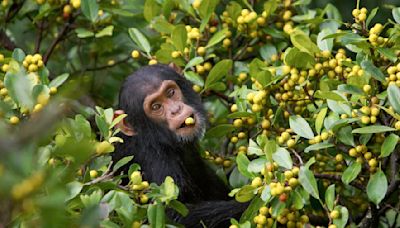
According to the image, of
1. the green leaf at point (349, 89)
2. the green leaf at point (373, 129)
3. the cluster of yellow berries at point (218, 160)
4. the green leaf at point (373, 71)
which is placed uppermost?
the green leaf at point (373, 71)

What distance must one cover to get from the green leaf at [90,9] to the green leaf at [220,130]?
1.16 metres

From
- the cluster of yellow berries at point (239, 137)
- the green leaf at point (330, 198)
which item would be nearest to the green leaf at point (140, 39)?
the cluster of yellow berries at point (239, 137)

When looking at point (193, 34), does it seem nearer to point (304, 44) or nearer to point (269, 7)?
point (269, 7)

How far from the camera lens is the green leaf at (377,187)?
402cm

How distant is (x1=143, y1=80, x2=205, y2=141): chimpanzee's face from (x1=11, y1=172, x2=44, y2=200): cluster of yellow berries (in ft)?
11.9

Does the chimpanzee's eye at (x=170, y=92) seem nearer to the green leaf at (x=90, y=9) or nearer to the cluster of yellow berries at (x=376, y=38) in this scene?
the green leaf at (x=90, y=9)

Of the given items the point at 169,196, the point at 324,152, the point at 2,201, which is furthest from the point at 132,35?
the point at 2,201

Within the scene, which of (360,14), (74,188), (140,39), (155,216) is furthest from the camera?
(140,39)

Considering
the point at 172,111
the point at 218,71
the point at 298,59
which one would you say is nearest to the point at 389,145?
the point at 298,59

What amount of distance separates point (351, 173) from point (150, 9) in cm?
206

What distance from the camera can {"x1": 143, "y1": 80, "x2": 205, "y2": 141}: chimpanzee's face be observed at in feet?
17.5

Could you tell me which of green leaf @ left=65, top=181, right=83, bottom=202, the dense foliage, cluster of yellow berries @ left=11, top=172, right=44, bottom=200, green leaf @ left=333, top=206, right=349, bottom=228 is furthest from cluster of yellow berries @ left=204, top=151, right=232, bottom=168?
cluster of yellow berries @ left=11, top=172, right=44, bottom=200

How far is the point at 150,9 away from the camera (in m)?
5.55

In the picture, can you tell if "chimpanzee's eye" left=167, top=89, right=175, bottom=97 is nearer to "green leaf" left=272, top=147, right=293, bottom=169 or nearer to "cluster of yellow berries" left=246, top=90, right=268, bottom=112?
"cluster of yellow berries" left=246, top=90, right=268, bottom=112
